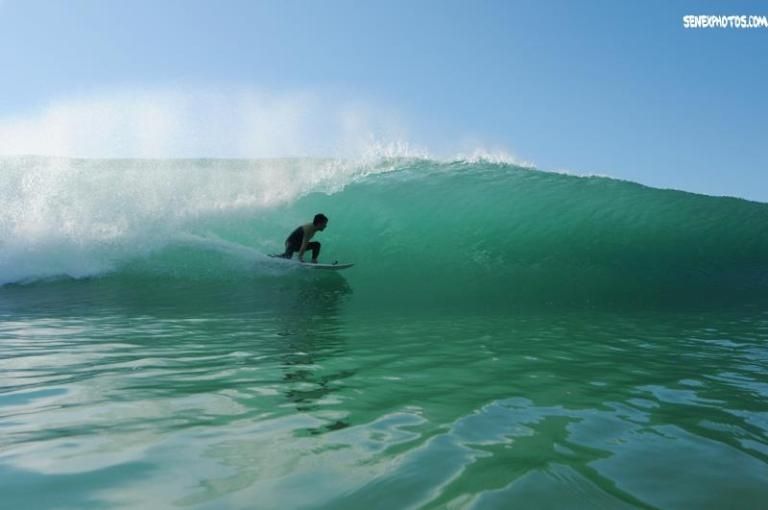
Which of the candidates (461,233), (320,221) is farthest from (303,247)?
(461,233)

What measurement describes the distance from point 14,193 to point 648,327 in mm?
12899

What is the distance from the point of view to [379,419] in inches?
102

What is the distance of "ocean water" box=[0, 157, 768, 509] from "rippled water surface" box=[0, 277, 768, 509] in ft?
0.05

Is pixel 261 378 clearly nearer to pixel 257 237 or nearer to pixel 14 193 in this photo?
pixel 257 237

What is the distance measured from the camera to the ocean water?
1881 millimetres

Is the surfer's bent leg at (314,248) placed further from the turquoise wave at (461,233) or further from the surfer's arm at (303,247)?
the turquoise wave at (461,233)

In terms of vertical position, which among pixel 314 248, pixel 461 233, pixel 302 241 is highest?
pixel 461 233

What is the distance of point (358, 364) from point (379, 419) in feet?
4.46

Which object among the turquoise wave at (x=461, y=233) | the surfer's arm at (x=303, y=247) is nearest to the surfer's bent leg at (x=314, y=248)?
the surfer's arm at (x=303, y=247)

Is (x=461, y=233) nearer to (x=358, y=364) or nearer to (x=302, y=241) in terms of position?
(x=302, y=241)

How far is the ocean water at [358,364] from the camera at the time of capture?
1.88 metres

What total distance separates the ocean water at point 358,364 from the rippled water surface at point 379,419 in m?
0.01

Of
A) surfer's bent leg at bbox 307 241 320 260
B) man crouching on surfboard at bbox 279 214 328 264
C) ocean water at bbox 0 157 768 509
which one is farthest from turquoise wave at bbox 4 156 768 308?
surfer's bent leg at bbox 307 241 320 260

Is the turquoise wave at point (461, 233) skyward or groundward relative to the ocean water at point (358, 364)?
skyward
